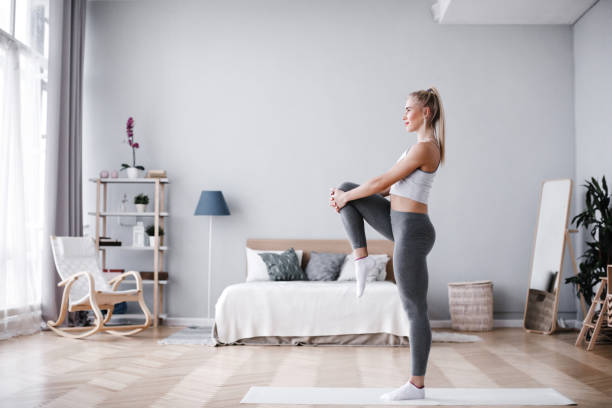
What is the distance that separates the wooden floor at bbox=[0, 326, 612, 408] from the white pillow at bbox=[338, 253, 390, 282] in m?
0.96

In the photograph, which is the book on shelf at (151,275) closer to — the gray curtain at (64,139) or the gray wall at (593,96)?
the gray curtain at (64,139)

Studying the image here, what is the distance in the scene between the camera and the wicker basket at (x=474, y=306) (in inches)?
208

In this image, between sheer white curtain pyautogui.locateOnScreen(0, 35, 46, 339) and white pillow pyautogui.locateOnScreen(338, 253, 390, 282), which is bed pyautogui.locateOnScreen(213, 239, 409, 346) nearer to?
white pillow pyautogui.locateOnScreen(338, 253, 390, 282)

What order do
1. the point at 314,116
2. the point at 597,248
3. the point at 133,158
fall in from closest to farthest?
the point at 597,248 < the point at 133,158 < the point at 314,116

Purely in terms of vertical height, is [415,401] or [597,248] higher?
[597,248]

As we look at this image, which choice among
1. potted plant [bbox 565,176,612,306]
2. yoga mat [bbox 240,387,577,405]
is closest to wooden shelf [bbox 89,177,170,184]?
yoga mat [bbox 240,387,577,405]

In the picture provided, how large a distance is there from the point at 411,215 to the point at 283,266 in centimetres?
274

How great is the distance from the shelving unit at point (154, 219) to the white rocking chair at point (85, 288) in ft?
1.09

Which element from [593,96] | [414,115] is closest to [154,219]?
[414,115]

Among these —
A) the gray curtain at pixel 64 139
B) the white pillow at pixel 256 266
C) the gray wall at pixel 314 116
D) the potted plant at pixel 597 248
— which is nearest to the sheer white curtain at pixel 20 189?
the gray curtain at pixel 64 139

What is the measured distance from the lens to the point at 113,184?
5922 millimetres

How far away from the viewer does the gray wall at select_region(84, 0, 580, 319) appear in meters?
5.78

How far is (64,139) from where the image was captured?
5359 mm

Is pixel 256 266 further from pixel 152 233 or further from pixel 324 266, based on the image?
pixel 152 233
